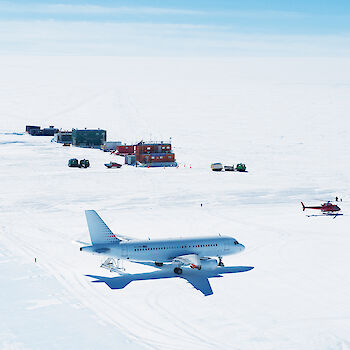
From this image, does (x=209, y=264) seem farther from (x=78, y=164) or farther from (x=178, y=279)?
(x=78, y=164)

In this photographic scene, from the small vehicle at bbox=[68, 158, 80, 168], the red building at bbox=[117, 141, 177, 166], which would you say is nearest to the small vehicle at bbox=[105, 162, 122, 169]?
the small vehicle at bbox=[68, 158, 80, 168]

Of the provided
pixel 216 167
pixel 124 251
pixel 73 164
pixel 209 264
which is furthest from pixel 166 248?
pixel 73 164

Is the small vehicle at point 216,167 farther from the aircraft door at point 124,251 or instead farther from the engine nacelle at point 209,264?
the aircraft door at point 124,251

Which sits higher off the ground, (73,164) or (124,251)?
(73,164)

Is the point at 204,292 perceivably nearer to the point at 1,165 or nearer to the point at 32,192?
the point at 32,192

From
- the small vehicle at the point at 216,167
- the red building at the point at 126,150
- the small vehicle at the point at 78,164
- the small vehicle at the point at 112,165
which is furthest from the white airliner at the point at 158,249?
the red building at the point at 126,150
